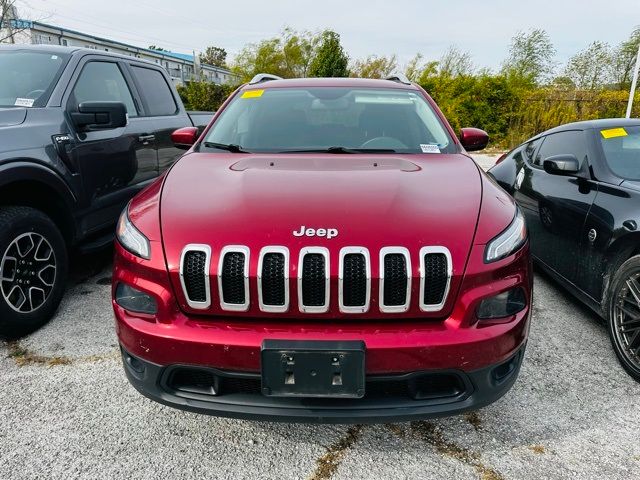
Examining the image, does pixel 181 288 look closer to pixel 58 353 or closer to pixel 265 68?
pixel 58 353

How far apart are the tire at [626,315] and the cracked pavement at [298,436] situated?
112mm

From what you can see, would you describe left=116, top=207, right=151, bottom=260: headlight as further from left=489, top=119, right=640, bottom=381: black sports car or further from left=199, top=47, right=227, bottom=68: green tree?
left=199, top=47, right=227, bottom=68: green tree

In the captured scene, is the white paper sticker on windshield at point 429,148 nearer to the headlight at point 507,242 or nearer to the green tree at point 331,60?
the headlight at point 507,242

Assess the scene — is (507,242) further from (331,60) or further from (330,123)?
(331,60)

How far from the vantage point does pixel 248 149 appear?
2.65 m

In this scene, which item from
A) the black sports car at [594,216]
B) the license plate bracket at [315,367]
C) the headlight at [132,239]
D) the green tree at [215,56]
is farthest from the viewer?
the green tree at [215,56]

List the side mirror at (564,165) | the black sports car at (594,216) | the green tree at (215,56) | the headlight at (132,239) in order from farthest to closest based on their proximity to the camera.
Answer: the green tree at (215,56) → the side mirror at (564,165) → the black sports car at (594,216) → the headlight at (132,239)

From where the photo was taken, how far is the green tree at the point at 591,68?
20.6 metres

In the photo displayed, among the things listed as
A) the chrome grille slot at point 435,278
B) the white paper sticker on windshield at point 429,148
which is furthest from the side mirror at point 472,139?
the chrome grille slot at point 435,278

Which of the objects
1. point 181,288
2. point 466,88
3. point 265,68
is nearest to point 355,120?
point 181,288

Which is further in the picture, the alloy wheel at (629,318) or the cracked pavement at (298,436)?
the alloy wheel at (629,318)

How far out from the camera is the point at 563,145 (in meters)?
3.72

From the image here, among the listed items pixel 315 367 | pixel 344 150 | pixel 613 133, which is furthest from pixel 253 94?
pixel 613 133

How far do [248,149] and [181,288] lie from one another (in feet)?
3.90
